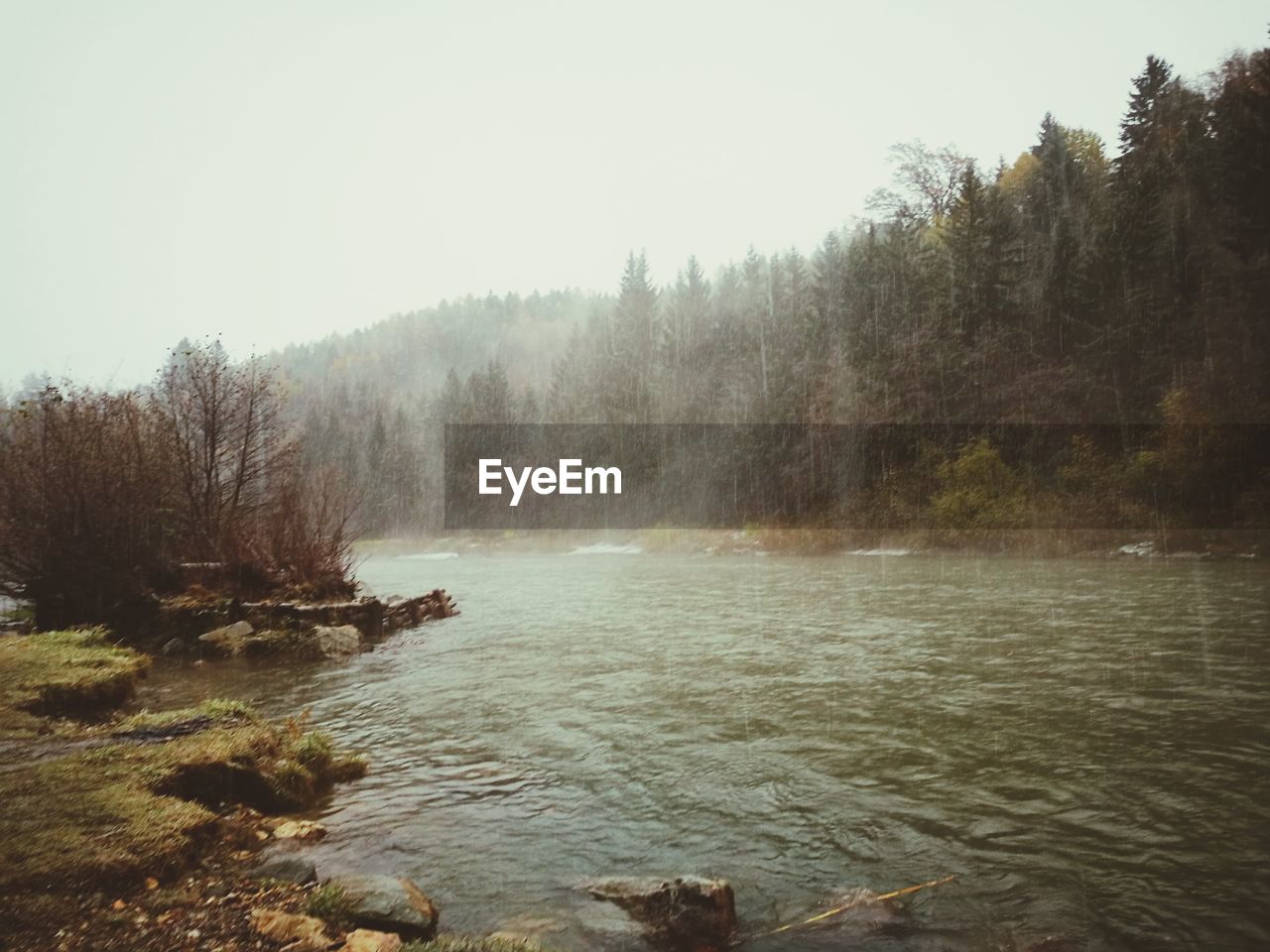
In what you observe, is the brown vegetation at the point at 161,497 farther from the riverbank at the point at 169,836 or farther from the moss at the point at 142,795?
the moss at the point at 142,795

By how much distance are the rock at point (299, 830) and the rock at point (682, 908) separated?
2.41 m

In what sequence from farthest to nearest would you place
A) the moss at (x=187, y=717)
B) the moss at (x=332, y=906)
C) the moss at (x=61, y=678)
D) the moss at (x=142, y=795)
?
the moss at (x=61, y=678) → the moss at (x=187, y=717) → the moss at (x=142, y=795) → the moss at (x=332, y=906)

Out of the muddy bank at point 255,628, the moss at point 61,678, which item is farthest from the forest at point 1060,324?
the moss at point 61,678

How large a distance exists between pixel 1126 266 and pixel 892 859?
48.2m

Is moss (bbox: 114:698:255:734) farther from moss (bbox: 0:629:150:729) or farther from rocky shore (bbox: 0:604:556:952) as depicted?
moss (bbox: 0:629:150:729)

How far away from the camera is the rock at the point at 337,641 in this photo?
15250 millimetres

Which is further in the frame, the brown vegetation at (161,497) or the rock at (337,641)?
the rock at (337,641)

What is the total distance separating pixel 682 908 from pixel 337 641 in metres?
12.3

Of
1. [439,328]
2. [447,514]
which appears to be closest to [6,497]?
[447,514]

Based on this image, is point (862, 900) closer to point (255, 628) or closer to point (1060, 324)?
Answer: point (255, 628)

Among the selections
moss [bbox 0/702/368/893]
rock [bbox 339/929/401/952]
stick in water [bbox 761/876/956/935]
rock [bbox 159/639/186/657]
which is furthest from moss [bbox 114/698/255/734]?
rock [bbox 159/639/186/657]

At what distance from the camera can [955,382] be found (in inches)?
1989

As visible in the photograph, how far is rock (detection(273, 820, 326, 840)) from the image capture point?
20.2 feet

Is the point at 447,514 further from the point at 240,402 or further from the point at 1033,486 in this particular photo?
the point at 240,402
